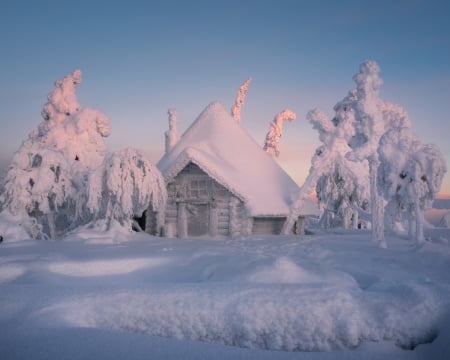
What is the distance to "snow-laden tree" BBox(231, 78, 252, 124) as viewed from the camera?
25.6 metres

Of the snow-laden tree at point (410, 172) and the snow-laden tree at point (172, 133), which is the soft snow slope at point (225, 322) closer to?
the snow-laden tree at point (410, 172)

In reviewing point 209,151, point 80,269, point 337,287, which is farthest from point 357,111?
point 80,269

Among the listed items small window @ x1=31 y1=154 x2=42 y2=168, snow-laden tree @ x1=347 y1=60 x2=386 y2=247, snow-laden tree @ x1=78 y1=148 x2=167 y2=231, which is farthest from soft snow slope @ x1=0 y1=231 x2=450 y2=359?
small window @ x1=31 y1=154 x2=42 y2=168

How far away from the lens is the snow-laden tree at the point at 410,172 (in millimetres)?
11859

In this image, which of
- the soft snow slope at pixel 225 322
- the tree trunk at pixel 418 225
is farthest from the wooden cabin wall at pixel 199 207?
the soft snow slope at pixel 225 322

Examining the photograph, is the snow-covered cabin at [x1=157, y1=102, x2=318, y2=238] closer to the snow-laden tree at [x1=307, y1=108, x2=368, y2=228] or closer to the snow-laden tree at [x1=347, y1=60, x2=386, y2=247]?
the snow-laden tree at [x1=307, y1=108, x2=368, y2=228]

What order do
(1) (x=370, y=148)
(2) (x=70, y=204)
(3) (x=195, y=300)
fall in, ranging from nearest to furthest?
(3) (x=195, y=300) → (1) (x=370, y=148) → (2) (x=70, y=204)

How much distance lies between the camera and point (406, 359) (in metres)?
3.75

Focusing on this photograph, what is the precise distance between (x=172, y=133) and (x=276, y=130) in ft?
26.5

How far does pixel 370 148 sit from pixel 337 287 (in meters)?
10.3

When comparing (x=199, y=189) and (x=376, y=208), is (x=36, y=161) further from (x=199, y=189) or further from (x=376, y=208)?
(x=376, y=208)

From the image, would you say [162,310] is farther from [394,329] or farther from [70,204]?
[70,204]

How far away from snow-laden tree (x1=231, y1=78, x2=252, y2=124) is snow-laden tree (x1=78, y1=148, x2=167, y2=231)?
11.7 m

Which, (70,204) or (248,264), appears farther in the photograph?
(70,204)
